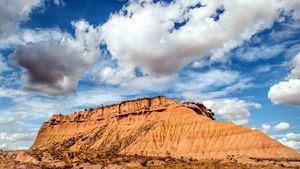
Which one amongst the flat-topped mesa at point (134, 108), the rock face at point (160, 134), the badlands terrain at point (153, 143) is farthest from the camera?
the flat-topped mesa at point (134, 108)

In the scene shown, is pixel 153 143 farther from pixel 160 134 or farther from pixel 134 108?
pixel 134 108

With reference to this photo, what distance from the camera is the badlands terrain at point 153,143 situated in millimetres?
105250

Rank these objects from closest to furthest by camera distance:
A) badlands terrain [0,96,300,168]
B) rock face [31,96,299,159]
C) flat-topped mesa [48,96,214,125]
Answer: badlands terrain [0,96,300,168], rock face [31,96,299,159], flat-topped mesa [48,96,214,125]

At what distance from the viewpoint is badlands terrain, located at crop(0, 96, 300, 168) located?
345 ft

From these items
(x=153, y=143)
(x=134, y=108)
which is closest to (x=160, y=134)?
(x=153, y=143)

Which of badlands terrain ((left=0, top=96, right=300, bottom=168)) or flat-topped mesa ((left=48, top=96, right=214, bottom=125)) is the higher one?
flat-topped mesa ((left=48, top=96, right=214, bottom=125))

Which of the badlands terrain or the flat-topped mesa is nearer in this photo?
the badlands terrain

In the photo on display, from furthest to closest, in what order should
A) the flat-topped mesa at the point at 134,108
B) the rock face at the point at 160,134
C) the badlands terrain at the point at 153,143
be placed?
the flat-topped mesa at the point at 134,108, the rock face at the point at 160,134, the badlands terrain at the point at 153,143

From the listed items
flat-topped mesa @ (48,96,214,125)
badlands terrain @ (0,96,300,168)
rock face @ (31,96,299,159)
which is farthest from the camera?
flat-topped mesa @ (48,96,214,125)

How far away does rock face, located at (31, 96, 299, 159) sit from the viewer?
123 m

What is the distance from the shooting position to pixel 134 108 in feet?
589

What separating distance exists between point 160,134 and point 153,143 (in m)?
6.44

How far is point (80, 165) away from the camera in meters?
98.4

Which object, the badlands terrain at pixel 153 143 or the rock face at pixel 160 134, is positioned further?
the rock face at pixel 160 134
